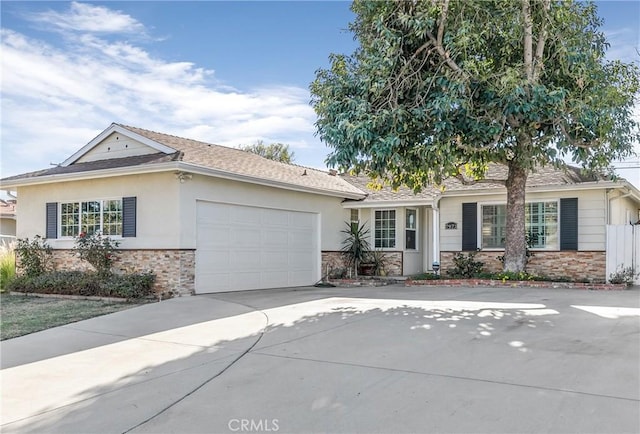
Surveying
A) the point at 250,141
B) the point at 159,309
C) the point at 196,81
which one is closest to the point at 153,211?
the point at 159,309

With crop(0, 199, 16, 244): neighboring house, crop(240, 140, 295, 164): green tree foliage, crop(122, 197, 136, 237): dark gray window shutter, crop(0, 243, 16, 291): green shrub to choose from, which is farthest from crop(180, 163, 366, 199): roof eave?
crop(240, 140, 295, 164): green tree foliage

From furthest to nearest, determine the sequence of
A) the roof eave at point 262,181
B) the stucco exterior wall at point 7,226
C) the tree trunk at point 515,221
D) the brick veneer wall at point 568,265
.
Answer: the stucco exterior wall at point 7,226, the brick veneer wall at point 568,265, the tree trunk at point 515,221, the roof eave at point 262,181

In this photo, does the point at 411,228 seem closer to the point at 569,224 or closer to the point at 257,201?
the point at 569,224

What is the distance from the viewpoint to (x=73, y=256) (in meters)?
14.2

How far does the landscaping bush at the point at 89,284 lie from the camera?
12.2 meters

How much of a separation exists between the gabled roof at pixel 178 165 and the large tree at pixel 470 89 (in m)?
3.11

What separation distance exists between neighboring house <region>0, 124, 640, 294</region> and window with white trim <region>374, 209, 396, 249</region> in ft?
0.12

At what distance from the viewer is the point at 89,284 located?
12781 millimetres

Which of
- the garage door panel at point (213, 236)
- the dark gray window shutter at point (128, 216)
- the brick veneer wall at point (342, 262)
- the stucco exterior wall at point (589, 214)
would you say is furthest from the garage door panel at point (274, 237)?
the stucco exterior wall at point (589, 214)

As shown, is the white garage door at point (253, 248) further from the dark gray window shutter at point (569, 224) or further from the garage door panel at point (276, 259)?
the dark gray window shutter at point (569, 224)

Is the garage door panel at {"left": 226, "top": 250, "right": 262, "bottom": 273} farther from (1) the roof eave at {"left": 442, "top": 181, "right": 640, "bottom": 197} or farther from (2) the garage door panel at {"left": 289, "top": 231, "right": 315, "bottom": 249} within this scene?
(1) the roof eave at {"left": 442, "top": 181, "right": 640, "bottom": 197}

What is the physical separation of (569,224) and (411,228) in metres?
5.09

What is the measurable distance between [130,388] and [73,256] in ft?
32.6

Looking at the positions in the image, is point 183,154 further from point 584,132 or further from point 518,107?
point 584,132
